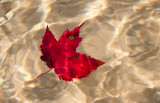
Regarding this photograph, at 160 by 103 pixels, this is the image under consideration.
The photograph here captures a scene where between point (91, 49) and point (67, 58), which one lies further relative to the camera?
point (91, 49)

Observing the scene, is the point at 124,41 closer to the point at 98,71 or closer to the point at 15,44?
the point at 98,71

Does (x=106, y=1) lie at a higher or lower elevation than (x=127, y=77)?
higher

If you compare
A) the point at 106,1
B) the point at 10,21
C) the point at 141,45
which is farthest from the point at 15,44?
the point at 141,45
